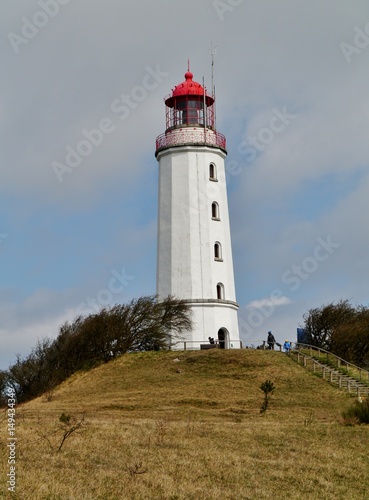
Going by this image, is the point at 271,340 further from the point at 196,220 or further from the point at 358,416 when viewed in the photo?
the point at 358,416

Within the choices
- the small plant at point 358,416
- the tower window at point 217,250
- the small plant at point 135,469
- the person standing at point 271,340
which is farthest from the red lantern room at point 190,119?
the small plant at point 135,469

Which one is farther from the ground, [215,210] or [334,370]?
[215,210]

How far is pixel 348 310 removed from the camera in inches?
1706

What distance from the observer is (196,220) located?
3931 centimetres

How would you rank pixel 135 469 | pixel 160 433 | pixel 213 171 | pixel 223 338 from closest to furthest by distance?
pixel 135 469 → pixel 160 433 → pixel 223 338 → pixel 213 171

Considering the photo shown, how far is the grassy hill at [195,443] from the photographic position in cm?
1225

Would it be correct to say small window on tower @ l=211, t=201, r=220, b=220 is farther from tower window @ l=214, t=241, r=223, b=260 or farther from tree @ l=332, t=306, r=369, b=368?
tree @ l=332, t=306, r=369, b=368

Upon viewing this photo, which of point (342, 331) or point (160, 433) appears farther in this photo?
point (342, 331)

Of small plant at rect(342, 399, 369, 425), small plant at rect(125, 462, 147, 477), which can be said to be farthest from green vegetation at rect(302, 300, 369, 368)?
small plant at rect(125, 462, 147, 477)

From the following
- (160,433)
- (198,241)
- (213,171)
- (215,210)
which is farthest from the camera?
(213,171)

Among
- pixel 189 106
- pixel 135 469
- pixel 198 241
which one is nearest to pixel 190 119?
pixel 189 106

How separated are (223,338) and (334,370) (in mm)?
7304

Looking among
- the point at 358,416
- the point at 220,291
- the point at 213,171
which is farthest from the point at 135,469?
the point at 213,171

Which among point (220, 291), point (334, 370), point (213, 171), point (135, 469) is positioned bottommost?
point (135, 469)
